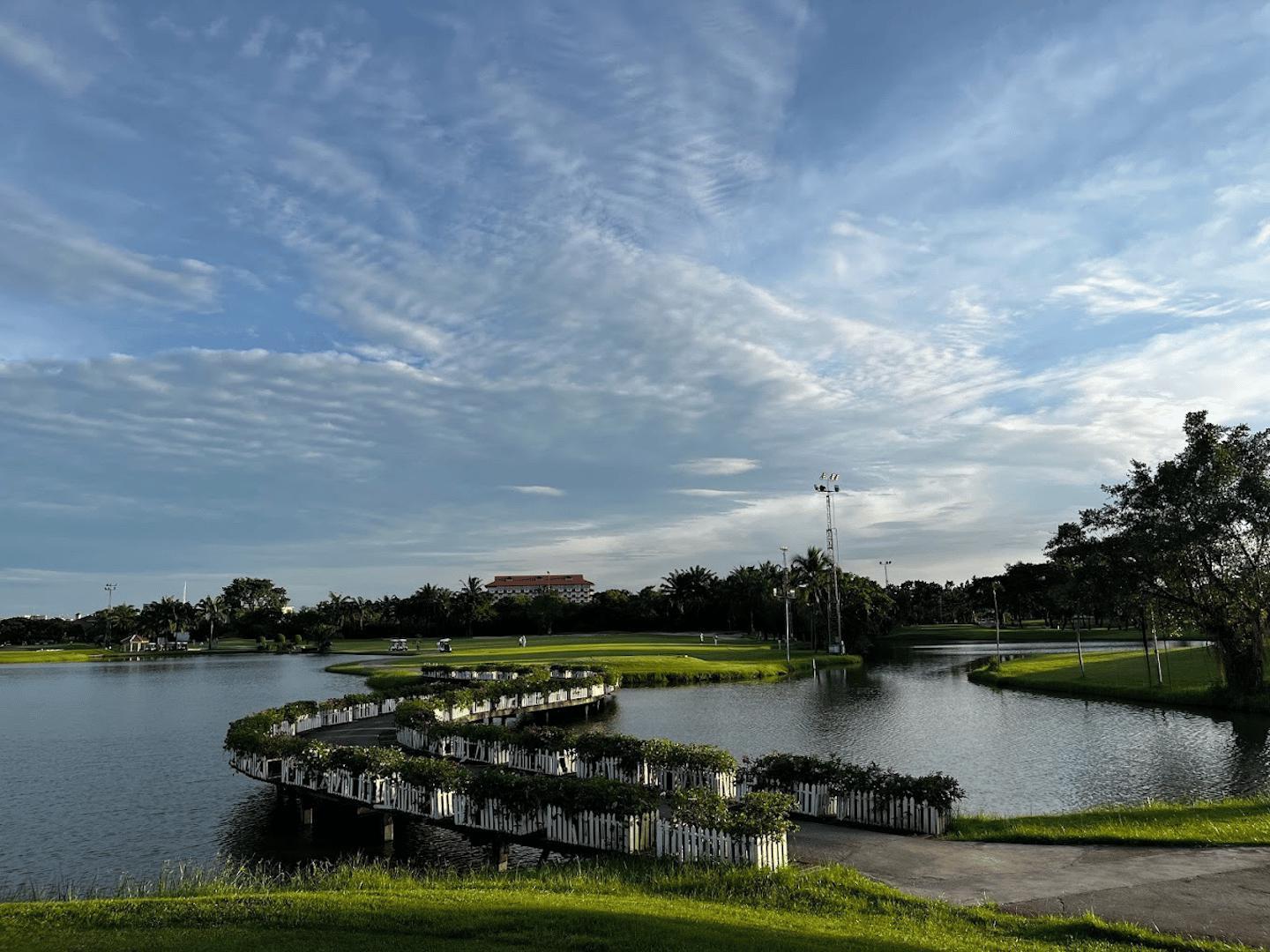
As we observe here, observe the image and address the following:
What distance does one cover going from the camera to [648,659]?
86500 mm

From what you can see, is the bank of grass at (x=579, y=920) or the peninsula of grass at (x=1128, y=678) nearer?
the bank of grass at (x=579, y=920)

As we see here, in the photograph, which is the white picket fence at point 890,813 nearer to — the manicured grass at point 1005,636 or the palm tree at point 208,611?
the manicured grass at point 1005,636

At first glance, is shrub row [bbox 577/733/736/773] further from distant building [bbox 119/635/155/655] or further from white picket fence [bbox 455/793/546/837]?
distant building [bbox 119/635/155/655]

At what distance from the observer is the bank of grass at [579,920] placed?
12.6m

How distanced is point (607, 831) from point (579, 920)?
731cm

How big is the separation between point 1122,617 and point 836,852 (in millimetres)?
45029

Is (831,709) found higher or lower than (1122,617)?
lower

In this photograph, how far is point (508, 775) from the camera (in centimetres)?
2316

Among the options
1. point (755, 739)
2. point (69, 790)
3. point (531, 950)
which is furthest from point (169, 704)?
point (531, 950)

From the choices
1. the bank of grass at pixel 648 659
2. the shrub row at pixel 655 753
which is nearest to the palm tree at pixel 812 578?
the bank of grass at pixel 648 659

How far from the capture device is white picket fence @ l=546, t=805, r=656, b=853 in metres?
20.4

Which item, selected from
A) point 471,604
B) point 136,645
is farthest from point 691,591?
point 136,645

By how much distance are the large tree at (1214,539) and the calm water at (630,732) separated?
6.18 metres

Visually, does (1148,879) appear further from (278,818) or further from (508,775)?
(278,818)
